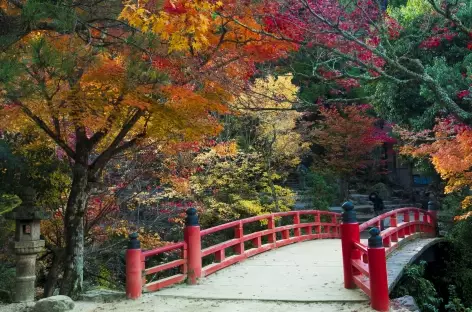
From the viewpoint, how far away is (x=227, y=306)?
6.56 metres

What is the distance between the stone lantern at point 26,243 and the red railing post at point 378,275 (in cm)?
527

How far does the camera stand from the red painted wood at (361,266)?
6.39 m

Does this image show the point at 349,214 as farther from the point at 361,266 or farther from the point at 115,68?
the point at 115,68

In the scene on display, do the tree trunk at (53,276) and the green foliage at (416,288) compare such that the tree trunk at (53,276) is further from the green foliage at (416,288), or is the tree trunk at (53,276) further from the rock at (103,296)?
the green foliage at (416,288)

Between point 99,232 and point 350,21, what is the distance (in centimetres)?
818

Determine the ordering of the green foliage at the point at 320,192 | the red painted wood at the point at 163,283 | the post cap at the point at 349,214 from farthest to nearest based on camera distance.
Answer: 1. the green foliage at the point at 320,192
2. the red painted wood at the point at 163,283
3. the post cap at the point at 349,214

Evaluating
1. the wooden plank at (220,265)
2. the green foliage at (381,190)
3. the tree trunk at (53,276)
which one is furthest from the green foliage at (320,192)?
the tree trunk at (53,276)

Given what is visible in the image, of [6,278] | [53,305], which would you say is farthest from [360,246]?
[6,278]

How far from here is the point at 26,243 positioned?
7.53 metres

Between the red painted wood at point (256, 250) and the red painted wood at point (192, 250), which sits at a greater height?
the red painted wood at point (192, 250)

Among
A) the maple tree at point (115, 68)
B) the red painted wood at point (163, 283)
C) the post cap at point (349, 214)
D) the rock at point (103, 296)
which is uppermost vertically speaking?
the maple tree at point (115, 68)

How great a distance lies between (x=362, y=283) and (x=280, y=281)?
2.00m

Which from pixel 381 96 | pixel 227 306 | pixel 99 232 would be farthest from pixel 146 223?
pixel 381 96

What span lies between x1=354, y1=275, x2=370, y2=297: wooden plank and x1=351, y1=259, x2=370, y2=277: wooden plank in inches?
6.4
